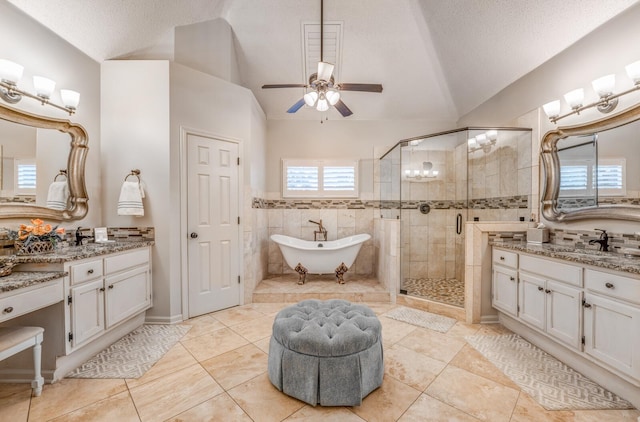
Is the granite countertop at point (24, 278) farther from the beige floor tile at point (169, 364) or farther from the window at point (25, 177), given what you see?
the beige floor tile at point (169, 364)

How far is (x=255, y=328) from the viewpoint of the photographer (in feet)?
8.66

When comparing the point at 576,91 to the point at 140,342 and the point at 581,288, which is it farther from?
the point at 140,342

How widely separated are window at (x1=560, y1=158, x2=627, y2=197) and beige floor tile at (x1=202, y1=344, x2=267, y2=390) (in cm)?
313

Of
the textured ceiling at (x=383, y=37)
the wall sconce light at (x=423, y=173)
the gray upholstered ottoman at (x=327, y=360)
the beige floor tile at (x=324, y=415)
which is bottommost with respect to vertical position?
the beige floor tile at (x=324, y=415)

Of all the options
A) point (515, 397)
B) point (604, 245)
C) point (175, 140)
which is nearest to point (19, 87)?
point (175, 140)

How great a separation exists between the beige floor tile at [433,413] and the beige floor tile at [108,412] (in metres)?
1.60

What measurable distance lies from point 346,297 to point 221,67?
331cm

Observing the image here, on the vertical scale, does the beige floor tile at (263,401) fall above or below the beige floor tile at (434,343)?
above

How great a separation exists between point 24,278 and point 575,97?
4.44 m

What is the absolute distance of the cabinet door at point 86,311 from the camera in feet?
6.25

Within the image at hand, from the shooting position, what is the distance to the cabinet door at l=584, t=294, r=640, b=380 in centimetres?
153

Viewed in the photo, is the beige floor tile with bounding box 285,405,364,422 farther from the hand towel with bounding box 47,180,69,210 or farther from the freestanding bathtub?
the hand towel with bounding box 47,180,69,210

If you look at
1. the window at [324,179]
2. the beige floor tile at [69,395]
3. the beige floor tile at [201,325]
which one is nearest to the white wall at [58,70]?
the beige floor tile at [69,395]

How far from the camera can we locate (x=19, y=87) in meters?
2.10
